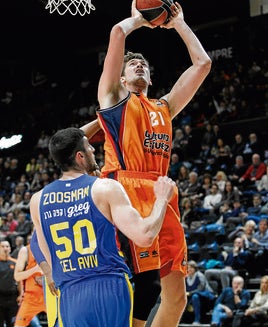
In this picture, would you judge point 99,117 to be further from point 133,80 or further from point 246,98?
point 246,98

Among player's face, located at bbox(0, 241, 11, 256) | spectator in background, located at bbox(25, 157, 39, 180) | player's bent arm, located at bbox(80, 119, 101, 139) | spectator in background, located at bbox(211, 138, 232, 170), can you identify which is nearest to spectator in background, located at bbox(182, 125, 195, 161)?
spectator in background, located at bbox(211, 138, 232, 170)

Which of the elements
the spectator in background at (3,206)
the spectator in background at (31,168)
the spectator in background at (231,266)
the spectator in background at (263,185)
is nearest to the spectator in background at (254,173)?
the spectator in background at (263,185)

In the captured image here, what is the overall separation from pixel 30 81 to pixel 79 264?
2617cm

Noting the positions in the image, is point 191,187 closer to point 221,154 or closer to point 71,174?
point 221,154

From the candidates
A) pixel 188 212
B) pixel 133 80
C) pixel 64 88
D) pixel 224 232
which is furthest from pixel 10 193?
pixel 133 80

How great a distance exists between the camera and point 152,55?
26891 mm

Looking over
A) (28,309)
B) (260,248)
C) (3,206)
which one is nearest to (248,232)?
(260,248)

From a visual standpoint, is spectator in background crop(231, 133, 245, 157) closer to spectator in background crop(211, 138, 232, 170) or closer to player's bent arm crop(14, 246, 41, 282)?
spectator in background crop(211, 138, 232, 170)

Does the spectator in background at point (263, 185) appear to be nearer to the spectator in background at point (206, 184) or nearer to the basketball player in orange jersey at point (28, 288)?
the spectator in background at point (206, 184)

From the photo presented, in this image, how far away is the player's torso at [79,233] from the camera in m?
4.27

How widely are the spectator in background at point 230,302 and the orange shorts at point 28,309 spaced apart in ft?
10.9

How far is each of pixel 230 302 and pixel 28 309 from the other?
393 centimetres

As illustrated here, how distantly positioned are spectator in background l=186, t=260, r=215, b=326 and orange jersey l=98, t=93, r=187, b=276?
25.1 feet

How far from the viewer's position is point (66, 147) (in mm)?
4387
